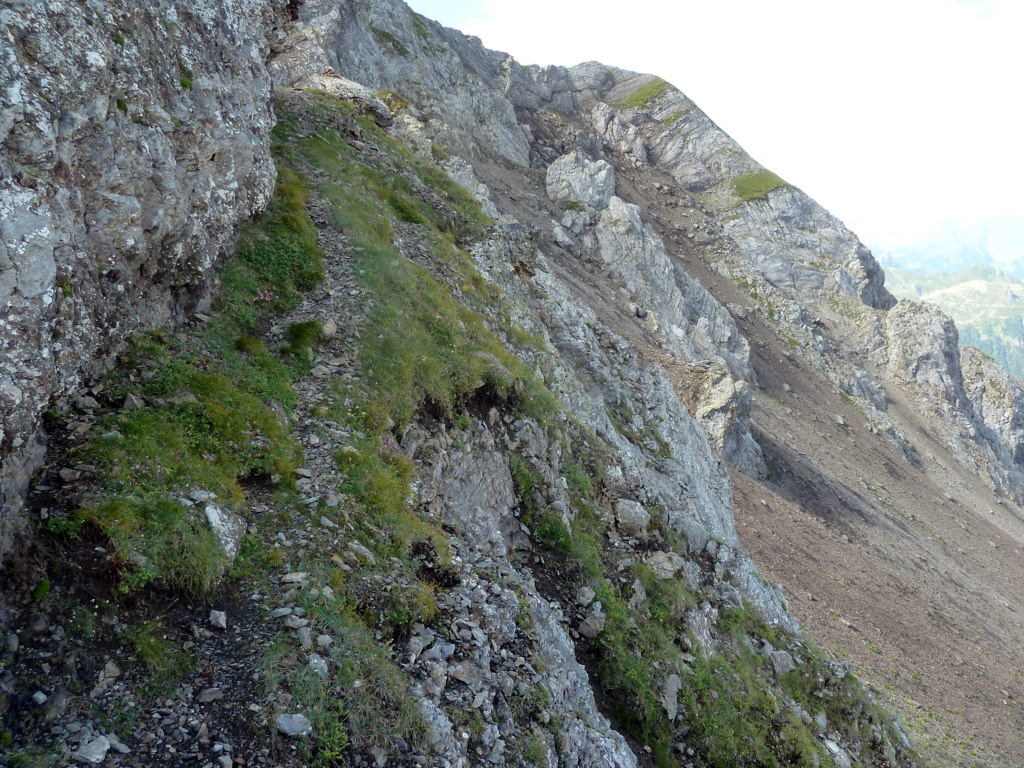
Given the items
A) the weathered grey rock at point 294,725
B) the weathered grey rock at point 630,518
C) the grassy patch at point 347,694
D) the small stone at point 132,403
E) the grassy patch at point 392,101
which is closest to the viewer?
the weathered grey rock at point 294,725

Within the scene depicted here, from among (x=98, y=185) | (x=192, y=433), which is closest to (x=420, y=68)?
(x=98, y=185)

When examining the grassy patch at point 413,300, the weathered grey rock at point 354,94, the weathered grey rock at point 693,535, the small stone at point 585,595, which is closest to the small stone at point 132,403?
the grassy patch at point 413,300

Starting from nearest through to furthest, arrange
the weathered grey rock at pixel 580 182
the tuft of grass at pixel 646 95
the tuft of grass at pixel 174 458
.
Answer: the tuft of grass at pixel 174 458 → the weathered grey rock at pixel 580 182 → the tuft of grass at pixel 646 95

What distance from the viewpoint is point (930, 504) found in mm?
59688

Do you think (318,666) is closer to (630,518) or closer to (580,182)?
(630,518)

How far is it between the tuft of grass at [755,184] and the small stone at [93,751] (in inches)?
3909

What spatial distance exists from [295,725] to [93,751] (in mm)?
1949

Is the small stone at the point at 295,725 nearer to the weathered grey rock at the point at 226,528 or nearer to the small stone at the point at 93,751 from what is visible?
the small stone at the point at 93,751

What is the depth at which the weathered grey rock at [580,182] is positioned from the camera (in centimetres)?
7581

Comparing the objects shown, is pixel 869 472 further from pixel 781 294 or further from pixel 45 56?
pixel 45 56

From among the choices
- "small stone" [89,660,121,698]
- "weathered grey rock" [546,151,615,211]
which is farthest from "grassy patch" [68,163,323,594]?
"weathered grey rock" [546,151,615,211]

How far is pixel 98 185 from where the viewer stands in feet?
29.5

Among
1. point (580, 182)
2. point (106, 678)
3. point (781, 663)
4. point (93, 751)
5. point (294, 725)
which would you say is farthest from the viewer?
point (580, 182)

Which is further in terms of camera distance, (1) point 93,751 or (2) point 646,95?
(2) point 646,95
